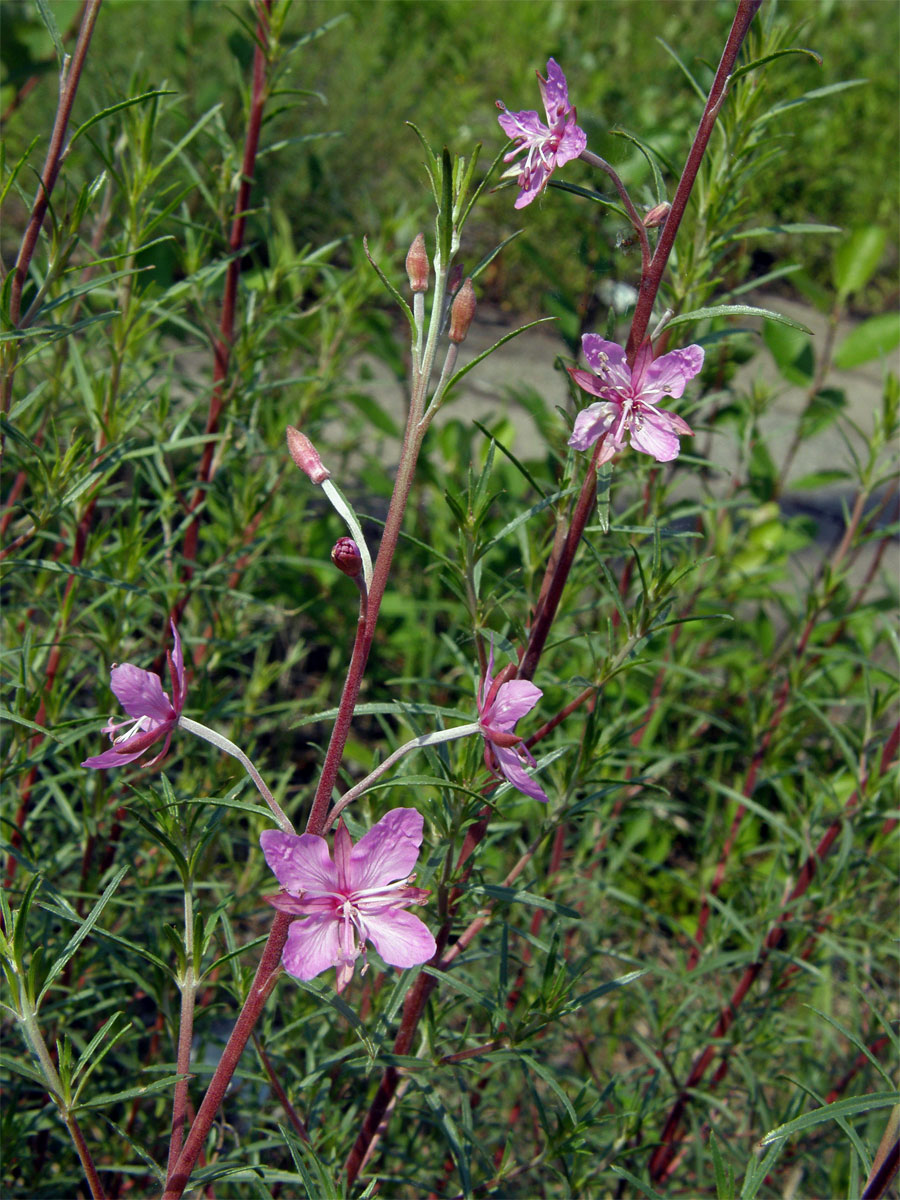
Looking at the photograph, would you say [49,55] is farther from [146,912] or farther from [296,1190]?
[296,1190]

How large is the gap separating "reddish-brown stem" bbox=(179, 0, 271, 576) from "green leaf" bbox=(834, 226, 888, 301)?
1.64 metres

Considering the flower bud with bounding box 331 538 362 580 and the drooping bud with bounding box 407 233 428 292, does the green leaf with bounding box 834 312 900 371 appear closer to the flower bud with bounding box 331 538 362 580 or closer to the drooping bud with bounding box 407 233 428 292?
the drooping bud with bounding box 407 233 428 292

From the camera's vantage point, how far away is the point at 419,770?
1.25 metres

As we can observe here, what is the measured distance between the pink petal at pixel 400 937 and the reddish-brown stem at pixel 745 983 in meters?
0.96

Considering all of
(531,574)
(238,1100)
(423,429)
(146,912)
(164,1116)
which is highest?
(423,429)

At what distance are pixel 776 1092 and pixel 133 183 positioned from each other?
6.92 feet

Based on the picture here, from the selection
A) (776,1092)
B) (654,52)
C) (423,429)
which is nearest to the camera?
(423,429)

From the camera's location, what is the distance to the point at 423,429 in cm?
81

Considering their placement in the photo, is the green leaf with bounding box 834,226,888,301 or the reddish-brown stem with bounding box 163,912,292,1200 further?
the green leaf with bounding box 834,226,888,301

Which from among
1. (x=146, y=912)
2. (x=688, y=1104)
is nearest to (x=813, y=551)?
(x=688, y=1104)

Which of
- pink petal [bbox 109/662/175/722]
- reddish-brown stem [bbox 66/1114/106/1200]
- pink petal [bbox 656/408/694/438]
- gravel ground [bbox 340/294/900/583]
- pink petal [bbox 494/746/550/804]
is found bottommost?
gravel ground [bbox 340/294/900/583]

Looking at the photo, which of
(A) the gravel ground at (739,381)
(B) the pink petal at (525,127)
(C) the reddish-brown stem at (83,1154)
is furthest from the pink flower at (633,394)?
(A) the gravel ground at (739,381)

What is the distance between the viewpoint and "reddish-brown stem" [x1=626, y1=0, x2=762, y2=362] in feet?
2.95

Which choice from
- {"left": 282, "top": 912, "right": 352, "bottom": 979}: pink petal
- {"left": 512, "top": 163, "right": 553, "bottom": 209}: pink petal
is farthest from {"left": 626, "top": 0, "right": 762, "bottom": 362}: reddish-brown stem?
{"left": 282, "top": 912, "right": 352, "bottom": 979}: pink petal
